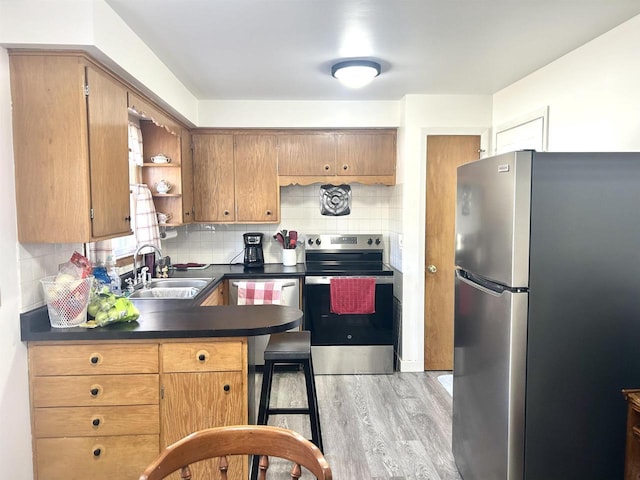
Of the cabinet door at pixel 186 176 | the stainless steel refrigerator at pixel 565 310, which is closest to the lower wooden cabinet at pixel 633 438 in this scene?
the stainless steel refrigerator at pixel 565 310

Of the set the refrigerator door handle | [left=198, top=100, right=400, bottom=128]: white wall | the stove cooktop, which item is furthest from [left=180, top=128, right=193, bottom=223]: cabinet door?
the refrigerator door handle

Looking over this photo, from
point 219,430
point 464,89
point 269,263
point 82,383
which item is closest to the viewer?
point 219,430

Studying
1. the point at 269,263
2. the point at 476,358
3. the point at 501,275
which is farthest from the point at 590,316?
the point at 269,263

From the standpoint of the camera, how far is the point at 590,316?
1758 mm

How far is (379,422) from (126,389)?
170 cm

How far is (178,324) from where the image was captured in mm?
2072

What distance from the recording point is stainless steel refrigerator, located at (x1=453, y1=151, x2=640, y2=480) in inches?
67.6

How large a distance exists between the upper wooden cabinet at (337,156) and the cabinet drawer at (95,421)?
2435mm

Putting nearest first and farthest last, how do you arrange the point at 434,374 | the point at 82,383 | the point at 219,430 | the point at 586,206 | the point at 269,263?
the point at 219,430 < the point at 586,206 < the point at 82,383 < the point at 434,374 < the point at 269,263

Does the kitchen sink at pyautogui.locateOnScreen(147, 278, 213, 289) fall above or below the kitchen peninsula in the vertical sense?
above

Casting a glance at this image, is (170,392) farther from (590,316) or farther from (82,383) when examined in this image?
(590,316)

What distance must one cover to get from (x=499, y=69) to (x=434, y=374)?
2.47 m

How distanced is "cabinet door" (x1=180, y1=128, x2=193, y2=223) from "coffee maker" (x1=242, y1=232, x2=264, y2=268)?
1.88 ft

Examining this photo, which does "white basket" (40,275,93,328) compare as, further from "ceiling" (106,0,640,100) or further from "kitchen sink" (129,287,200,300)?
"ceiling" (106,0,640,100)
